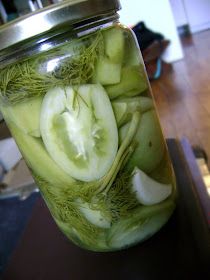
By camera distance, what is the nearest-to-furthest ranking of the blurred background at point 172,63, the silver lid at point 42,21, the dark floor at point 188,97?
the silver lid at point 42,21 → the blurred background at point 172,63 → the dark floor at point 188,97

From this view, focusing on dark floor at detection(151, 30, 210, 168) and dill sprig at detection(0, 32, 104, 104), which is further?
dark floor at detection(151, 30, 210, 168)

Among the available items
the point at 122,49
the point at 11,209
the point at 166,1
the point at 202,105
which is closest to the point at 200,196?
the point at 122,49

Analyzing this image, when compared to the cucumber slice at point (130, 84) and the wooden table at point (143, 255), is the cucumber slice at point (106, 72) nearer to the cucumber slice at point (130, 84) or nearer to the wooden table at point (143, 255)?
the cucumber slice at point (130, 84)

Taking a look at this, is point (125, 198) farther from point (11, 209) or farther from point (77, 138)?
point (11, 209)

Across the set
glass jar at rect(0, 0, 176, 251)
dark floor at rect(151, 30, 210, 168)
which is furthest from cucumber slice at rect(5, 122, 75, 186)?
dark floor at rect(151, 30, 210, 168)

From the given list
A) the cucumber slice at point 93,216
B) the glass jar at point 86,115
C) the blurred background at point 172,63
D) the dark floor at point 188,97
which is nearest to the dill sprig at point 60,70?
the glass jar at point 86,115

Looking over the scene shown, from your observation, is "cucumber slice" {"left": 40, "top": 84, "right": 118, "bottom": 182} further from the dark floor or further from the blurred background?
the dark floor
